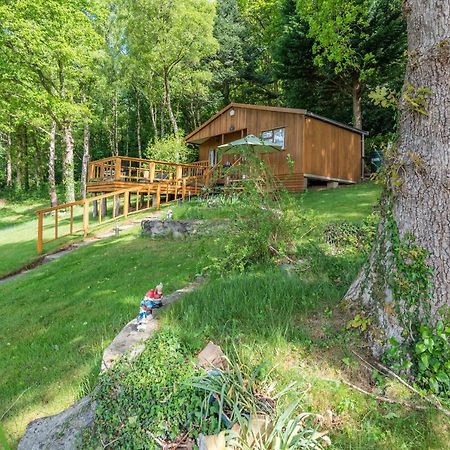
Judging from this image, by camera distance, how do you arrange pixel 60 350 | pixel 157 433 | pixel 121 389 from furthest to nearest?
pixel 60 350 < pixel 121 389 < pixel 157 433

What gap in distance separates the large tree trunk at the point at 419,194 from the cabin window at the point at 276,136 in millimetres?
12112

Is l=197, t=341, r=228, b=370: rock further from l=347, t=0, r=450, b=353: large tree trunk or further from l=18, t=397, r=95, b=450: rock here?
l=347, t=0, r=450, b=353: large tree trunk

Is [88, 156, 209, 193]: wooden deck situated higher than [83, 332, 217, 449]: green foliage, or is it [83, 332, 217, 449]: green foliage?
[88, 156, 209, 193]: wooden deck

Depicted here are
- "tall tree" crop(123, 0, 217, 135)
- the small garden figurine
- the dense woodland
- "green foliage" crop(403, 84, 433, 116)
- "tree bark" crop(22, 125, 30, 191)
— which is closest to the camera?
"green foliage" crop(403, 84, 433, 116)

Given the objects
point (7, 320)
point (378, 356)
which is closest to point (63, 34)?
point (7, 320)

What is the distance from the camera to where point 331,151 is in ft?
48.7

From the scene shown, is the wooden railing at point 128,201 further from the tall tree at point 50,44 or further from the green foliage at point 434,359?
the green foliage at point 434,359

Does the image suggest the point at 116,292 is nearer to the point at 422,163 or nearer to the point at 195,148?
the point at 422,163

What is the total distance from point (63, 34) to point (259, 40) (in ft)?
55.1

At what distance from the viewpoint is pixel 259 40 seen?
27.0 m

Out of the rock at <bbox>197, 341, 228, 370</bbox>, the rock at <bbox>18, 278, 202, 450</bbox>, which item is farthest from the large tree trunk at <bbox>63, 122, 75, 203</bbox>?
the rock at <bbox>197, 341, 228, 370</bbox>

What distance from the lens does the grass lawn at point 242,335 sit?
2064 mm

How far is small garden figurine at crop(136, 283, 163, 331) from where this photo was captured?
10.2 ft

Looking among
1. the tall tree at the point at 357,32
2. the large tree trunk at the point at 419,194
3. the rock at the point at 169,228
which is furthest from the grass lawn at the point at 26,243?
the tall tree at the point at 357,32
